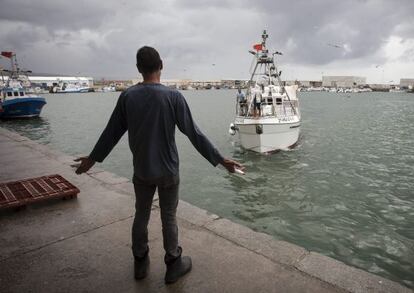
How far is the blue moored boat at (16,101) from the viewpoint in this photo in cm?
3631

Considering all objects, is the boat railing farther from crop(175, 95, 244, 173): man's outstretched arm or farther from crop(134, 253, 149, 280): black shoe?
crop(134, 253, 149, 280): black shoe

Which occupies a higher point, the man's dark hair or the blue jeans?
the man's dark hair

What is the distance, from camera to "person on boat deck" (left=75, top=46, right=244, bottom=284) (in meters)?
3.13

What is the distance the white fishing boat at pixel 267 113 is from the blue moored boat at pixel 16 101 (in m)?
28.8

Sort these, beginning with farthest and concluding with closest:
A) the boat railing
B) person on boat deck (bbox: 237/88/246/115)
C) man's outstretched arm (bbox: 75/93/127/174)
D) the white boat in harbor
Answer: the white boat in harbor < person on boat deck (bbox: 237/88/246/115) < the boat railing < man's outstretched arm (bbox: 75/93/127/174)

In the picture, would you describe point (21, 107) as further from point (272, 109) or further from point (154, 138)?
point (154, 138)

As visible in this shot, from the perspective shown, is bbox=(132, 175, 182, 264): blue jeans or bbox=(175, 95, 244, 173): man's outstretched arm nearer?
bbox=(175, 95, 244, 173): man's outstretched arm

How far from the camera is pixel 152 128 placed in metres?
3.15

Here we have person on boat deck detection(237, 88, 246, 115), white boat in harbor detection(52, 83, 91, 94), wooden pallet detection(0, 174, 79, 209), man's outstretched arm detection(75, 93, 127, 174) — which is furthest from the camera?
white boat in harbor detection(52, 83, 91, 94)

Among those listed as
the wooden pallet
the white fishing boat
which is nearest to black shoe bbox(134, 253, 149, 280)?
the wooden pallet

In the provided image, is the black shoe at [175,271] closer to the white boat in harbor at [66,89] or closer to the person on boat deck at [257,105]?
the person on boat deck at [257,105]

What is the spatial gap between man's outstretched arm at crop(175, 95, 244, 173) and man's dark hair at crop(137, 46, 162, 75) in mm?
408

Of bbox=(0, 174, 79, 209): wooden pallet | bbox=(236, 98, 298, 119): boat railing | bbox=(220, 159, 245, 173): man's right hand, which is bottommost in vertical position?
bbox=(0, 174, 79, 209): wooden pallet

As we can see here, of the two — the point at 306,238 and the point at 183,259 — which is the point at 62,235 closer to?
the point at 183,259
